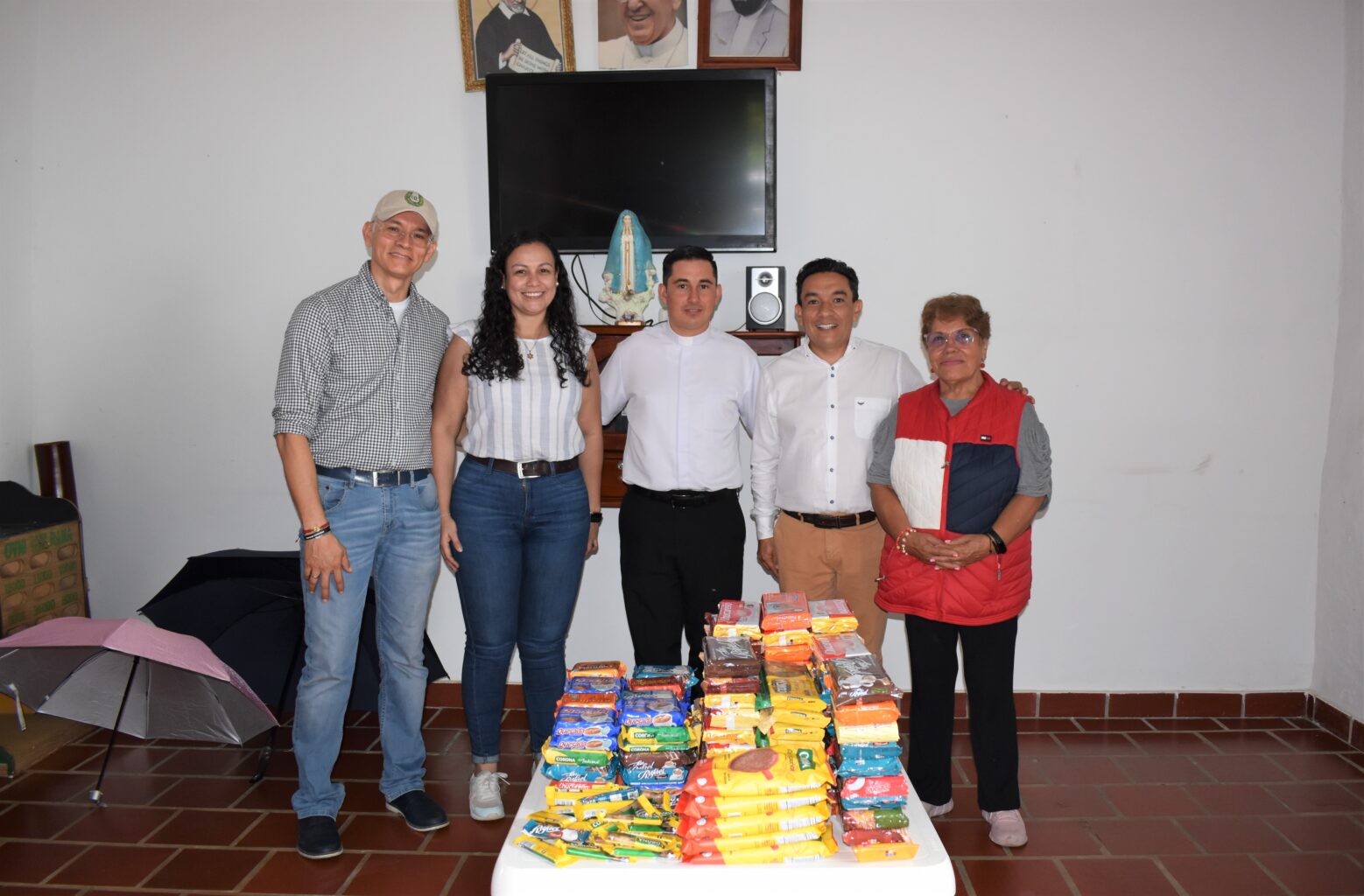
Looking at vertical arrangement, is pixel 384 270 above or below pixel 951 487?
above

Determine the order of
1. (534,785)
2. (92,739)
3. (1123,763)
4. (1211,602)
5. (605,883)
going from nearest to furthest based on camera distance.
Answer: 1. (605,883)
2. (534,785)
3. (1123,763)
4. (92,739)
5. (1211,602)

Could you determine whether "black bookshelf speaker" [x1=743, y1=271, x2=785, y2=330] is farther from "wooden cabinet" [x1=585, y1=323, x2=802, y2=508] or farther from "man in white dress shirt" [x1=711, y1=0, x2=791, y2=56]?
"man in white dress shirt" [x1=711, y1=0, x2=791, y2=56]

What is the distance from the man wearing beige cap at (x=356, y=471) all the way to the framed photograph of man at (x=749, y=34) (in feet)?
4.58

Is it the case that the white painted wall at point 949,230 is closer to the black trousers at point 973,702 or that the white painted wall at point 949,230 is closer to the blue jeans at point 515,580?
the blue jeans at point 515,580

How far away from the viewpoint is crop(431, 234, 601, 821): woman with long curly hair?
2586 mm

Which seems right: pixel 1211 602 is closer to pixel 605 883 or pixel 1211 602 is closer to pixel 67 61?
pixel 605 883

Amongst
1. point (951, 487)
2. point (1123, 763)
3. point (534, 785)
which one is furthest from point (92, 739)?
point (1123, 763)

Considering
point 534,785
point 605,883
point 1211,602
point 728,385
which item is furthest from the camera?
point 1211,602

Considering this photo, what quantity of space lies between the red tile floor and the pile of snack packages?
3.00 ft

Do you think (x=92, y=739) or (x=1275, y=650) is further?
(x=1275, y=650)

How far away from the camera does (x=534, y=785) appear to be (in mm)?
1723

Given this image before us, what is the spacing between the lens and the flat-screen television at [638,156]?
3.39 metres

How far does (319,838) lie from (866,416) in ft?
6.19

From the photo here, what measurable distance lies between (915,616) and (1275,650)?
1896 mm
